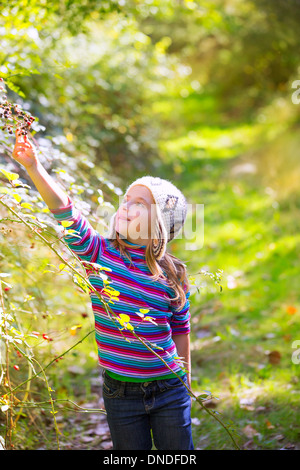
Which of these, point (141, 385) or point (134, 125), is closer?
point (141, 385)

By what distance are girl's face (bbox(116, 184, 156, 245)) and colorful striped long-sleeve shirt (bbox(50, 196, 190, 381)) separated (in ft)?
0.15

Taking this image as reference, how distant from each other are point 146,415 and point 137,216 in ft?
2.42

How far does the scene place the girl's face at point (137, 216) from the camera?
202cm

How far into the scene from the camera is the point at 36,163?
180 centimetres

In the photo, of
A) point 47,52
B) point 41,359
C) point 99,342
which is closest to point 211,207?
point 47,52

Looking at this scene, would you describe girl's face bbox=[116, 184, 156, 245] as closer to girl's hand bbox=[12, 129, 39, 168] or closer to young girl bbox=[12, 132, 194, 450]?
young girl bbox=[12, 132, 194, 450]

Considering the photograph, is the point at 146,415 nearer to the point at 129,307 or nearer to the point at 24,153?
the point at 129,307

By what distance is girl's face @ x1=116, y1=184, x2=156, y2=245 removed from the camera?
79.4 inches

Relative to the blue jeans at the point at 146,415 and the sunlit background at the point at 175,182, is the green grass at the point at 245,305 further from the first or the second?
the blue jeans at the point at 146,415

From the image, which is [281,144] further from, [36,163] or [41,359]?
[36,163]

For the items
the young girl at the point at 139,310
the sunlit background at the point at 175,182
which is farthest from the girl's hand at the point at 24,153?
the sunlit background at the point at 175,182

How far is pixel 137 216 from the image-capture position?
6.64 feet

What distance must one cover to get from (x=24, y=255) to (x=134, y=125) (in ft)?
15.8

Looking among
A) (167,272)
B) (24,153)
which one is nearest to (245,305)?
(167,272)
